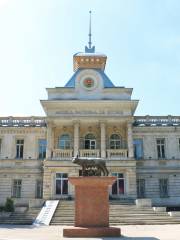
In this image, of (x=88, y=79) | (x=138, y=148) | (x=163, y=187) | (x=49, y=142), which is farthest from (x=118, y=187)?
(x=88, y=79)

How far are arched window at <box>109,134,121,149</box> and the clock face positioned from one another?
552 cm

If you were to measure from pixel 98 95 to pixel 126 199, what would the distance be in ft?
34.2

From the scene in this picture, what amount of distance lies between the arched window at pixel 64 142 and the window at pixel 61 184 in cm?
359

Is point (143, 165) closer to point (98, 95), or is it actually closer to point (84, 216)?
point (98, 95)

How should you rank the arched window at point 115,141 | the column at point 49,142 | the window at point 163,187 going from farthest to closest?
the arched window at point 115,141
the window at point 163,187
the column at point 49,142

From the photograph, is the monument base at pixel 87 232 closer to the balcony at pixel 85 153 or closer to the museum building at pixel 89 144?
the museum building at pixel 89 144

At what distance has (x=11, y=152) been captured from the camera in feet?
107

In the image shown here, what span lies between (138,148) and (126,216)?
40.4 ft

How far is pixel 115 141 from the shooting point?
32594 mm

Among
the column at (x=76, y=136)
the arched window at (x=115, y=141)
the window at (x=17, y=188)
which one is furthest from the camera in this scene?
the arched window at (x=115, y=141)

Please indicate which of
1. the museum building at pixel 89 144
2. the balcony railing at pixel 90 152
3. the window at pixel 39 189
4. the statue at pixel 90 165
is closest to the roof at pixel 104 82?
the museum building at pixel 89 144

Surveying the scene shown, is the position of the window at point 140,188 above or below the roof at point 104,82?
below

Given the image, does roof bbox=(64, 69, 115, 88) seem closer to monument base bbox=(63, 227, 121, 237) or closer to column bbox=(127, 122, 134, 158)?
column bbox=(127, 122, 134, 158)

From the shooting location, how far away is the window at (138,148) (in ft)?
108
